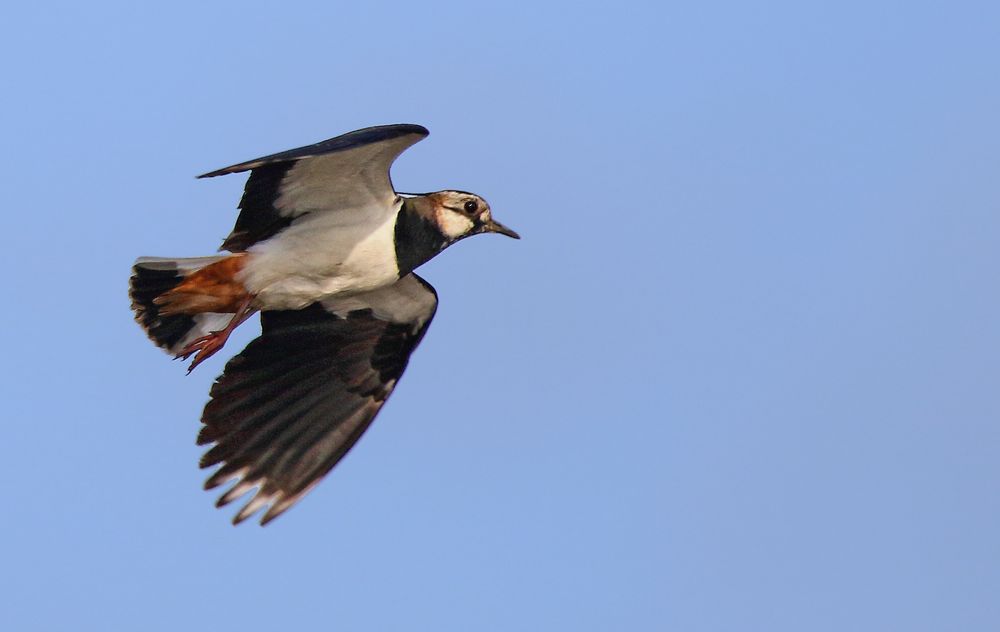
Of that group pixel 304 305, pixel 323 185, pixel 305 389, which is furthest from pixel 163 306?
A: pixel 323 185

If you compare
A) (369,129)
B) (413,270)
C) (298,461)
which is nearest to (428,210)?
(413,270)

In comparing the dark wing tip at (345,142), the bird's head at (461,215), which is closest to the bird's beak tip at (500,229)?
the bird's head at (461,215)

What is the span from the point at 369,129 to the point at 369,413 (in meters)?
2.07

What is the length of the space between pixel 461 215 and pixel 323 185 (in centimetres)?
108

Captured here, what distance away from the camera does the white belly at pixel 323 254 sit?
371 inches

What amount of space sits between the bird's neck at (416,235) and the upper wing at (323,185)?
0.16 m

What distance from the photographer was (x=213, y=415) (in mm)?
9703

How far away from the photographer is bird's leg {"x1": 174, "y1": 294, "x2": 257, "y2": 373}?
30.7 ft

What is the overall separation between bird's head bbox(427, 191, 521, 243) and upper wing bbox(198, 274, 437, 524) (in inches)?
17.9

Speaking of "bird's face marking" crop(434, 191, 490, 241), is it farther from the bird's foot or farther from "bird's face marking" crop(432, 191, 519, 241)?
the bird's foot

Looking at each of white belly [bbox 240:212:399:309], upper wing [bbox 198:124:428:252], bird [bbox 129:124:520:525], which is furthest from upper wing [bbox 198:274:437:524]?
upper wing [bbox 198:124:428:252]

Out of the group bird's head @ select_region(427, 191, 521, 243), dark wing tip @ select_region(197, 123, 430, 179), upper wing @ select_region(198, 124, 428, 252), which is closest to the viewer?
dark wing tip @ select_region(197, 123, 430, 179)

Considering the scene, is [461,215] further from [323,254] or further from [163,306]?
[163,306]

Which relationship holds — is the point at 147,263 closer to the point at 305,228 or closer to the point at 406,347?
the point at 305,228
